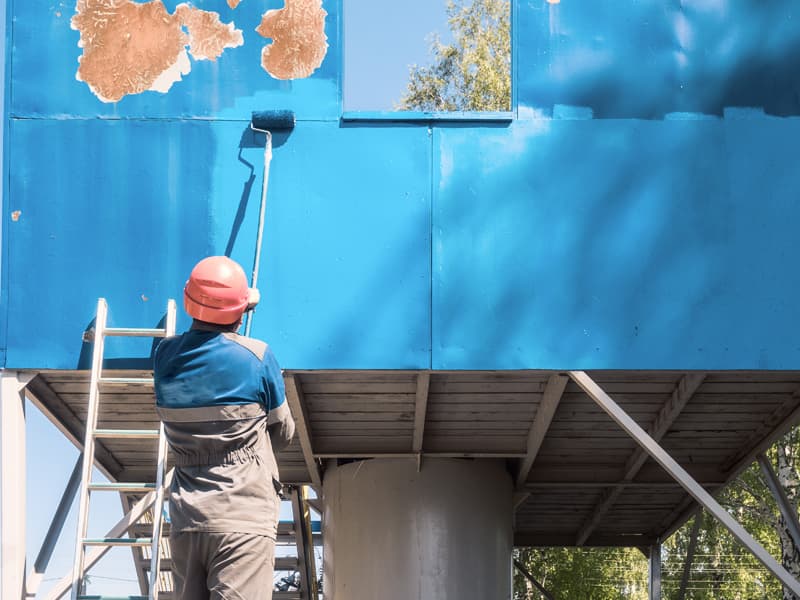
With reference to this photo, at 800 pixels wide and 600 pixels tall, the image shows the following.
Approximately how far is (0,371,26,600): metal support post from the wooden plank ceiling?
30 cm

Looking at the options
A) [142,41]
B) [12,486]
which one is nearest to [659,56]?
[142,41]

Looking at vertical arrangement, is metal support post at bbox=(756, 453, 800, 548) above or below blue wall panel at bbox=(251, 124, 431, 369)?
below

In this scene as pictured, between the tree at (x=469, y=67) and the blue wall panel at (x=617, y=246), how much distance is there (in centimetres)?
2335

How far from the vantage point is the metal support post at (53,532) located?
9.65 meters

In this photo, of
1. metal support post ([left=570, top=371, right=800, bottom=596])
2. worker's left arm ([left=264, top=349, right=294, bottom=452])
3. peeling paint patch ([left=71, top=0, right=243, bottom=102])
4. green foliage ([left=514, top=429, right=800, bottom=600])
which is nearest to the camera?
worker's left arm ([left=264, top=349, right=294, bottom=452])

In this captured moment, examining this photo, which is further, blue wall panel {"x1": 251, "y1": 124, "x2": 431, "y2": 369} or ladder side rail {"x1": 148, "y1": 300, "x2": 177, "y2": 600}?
blue wall panel {"x1": 251, "y1": 124, "x2": 431, "y2": 369}

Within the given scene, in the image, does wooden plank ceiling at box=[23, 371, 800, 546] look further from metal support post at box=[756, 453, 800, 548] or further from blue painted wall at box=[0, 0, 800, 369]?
blue painted wall at box=[0, 0, 800, 369]

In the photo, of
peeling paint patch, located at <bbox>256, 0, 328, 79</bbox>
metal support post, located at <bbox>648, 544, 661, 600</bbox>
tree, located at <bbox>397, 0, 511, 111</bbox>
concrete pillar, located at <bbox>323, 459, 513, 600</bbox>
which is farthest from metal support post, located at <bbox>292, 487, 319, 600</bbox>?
tree, located at <bbox>397, 0, 511, 111</bbox>

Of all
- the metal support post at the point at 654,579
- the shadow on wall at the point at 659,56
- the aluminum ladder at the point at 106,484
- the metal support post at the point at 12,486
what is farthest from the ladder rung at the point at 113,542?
the metal support post at the point at 654,579

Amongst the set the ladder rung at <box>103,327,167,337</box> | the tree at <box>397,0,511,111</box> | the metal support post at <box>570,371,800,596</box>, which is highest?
the tree at <box>397,0,511,111</box>

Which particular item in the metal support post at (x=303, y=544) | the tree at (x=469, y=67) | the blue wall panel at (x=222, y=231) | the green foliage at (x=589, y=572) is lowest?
the green foliage at (x=589, y=572)

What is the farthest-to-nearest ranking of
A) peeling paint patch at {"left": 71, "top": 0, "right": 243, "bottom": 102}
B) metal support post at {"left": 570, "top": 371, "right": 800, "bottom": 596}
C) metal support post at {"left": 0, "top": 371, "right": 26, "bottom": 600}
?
peeling paint patch at {"left": 71, "top": 0, "right": 243, "bottom": 102} → metal support post at {"left": 570, "top": 371, "right": 800, "bottom": 596} → metal support post at {"left": 0, "top": 371, "right": 26, "bottom": 600}

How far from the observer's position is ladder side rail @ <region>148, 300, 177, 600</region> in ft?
25.1

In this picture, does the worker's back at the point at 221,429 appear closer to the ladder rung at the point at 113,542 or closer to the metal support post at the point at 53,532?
the ladder rung at the point at 113,542
